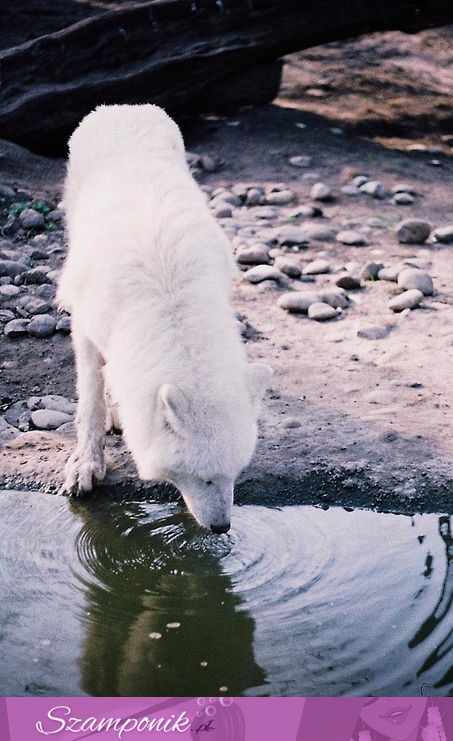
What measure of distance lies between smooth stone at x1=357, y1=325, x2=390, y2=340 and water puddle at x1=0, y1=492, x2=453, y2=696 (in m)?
1.97

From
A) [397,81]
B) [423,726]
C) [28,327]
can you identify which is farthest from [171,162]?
[397,81]

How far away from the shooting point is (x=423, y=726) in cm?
326

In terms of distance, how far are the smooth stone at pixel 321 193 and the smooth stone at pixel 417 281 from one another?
86.5 inches

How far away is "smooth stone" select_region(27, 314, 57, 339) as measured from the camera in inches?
260

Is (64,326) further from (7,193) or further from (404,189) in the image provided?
(404,189)

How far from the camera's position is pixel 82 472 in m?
4.99

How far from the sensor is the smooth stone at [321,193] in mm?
9266

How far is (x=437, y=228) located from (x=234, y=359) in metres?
5.00

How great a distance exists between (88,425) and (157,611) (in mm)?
1329

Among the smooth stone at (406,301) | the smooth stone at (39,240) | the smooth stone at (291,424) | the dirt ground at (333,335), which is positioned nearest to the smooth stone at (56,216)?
the dirt ground at (333,335)

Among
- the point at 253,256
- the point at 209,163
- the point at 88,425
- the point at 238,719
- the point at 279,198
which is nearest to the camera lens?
the point at 238,719

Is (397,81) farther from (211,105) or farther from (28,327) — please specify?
(28,327)

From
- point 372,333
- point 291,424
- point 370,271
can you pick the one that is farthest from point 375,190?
point 291,424

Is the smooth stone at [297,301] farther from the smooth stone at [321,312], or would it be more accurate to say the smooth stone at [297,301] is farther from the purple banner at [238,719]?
the purple banner at [238,719]
